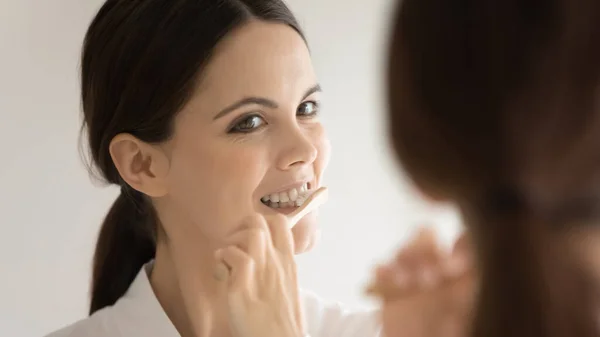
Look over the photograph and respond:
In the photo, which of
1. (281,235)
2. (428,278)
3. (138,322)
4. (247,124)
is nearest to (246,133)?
(247,124)

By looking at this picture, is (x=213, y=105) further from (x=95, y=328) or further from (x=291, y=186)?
(x=95, y=328)

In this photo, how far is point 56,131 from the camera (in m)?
0.96

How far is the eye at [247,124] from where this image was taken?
2.26 feet

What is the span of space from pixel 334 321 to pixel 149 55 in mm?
420

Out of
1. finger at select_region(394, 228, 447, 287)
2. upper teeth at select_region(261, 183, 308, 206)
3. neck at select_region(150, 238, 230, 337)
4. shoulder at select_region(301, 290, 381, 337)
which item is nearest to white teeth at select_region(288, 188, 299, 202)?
upper teeth at select_region(261, 183, 308, 206)

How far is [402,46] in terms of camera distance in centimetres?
31

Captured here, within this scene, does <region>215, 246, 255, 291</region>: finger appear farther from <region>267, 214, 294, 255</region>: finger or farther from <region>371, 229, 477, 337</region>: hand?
<region>371, 229, 477, 337</region>: hand

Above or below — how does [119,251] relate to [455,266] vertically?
above

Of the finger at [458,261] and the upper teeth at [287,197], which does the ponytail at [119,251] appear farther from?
the finger at [458,261]

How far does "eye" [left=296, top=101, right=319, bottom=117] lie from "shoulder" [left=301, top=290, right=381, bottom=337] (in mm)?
271

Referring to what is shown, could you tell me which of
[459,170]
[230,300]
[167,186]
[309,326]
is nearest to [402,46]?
[459,170]

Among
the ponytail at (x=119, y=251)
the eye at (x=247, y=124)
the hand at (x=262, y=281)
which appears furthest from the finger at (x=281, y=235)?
the ponytail at (x=119, y=251)

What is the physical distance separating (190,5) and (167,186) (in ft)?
0.64

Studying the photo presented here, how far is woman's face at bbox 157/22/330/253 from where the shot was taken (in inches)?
26.6
